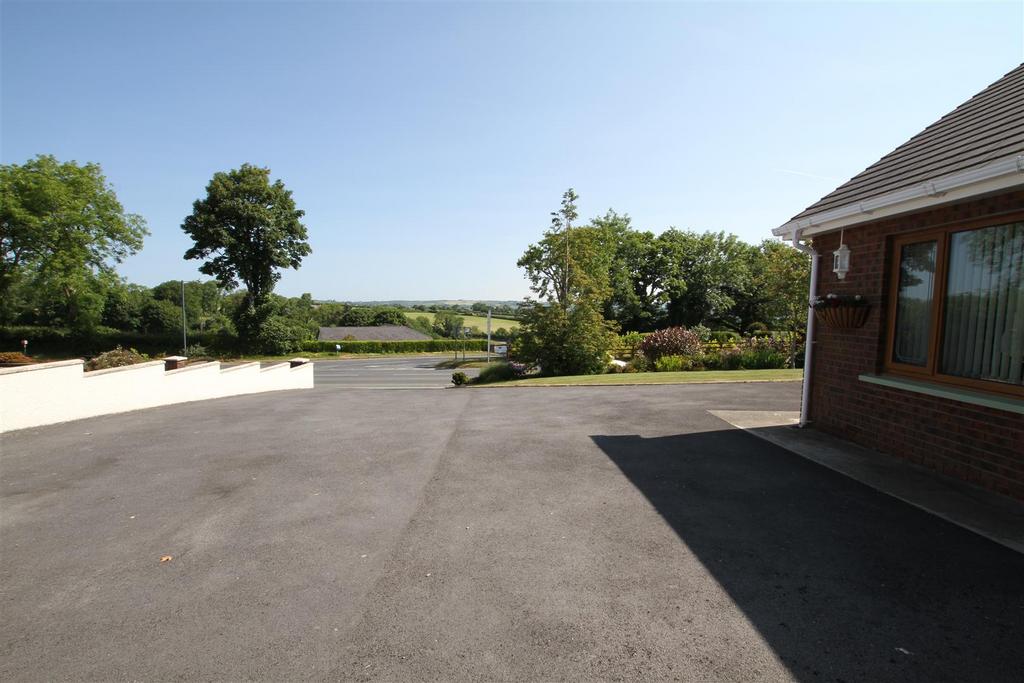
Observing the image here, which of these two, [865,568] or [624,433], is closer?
[865,568]

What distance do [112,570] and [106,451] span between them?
161 inches

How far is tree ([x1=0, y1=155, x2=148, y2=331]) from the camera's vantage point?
38875 millimetres

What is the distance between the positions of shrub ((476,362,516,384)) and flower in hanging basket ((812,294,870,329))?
15.0m

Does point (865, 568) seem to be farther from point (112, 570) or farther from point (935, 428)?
point (112, 570)

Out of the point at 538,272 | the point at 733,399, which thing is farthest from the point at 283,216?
the point at 733,399

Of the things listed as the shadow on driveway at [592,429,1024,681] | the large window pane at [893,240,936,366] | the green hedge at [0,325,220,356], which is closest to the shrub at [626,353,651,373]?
the large window pane at [893,240,936,366]

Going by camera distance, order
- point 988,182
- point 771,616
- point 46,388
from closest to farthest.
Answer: point 771,616 → point 988,182 → point 46,388

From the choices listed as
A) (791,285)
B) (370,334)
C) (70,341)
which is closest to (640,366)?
(791,285)

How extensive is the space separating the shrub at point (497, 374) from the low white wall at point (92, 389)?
10.2 metres

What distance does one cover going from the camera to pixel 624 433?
23.8ft

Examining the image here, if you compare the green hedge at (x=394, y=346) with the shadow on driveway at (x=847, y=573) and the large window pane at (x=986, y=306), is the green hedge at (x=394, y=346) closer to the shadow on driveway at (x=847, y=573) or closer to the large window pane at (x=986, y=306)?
the large window pane at (x=986, y=306)

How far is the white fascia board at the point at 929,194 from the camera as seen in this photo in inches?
170

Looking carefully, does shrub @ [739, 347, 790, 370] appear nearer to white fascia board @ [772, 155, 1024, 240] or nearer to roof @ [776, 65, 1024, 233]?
roof @ [776, 65, 1024, 233]

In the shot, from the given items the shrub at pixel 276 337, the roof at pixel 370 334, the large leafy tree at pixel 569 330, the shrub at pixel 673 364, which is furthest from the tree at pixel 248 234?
the shrub at pixel 673 364
